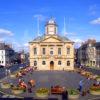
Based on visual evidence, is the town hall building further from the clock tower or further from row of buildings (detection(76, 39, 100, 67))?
row of buildings (detection(76, 39, 100, 67))

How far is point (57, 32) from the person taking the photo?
124m

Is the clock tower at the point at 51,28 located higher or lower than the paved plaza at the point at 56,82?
higher

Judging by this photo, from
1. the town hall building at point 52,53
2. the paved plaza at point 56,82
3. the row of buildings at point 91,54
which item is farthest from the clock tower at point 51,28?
the paved plaza at point 56,82

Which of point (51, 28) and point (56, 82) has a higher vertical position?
point (51, 28)

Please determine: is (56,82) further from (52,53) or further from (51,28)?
(51,28)

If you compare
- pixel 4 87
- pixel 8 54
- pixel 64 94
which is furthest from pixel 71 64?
pixel 64 94

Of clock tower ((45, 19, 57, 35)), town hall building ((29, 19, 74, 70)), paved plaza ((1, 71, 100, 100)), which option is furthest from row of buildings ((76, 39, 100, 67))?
paved plaza ((1, 71, 100, 100))

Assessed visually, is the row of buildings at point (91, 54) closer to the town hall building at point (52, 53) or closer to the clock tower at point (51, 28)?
the clock tower at point (51, 28)

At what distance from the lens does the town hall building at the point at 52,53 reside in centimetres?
11469

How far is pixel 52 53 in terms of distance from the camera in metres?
116

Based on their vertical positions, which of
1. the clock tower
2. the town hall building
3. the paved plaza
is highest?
the clock tower

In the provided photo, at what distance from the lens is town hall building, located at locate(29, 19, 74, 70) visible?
115 meters

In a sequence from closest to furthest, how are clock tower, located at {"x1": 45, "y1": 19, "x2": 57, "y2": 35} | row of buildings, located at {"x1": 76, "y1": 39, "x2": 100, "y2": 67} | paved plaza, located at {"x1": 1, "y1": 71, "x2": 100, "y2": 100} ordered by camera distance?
1. paved plaza, located at {"x1": 1, "y1": 71, "x2": 100, "y2": 100}
2. clock tower, located at {"x1": 45, "y1": 19, "x2": 57, "y2": 35}
3. row of buildings, located at {"x1": 76, "y1": 39, "x2": 100, "y2": 67}

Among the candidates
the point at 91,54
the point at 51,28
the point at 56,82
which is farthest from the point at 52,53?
the point at 56,82
